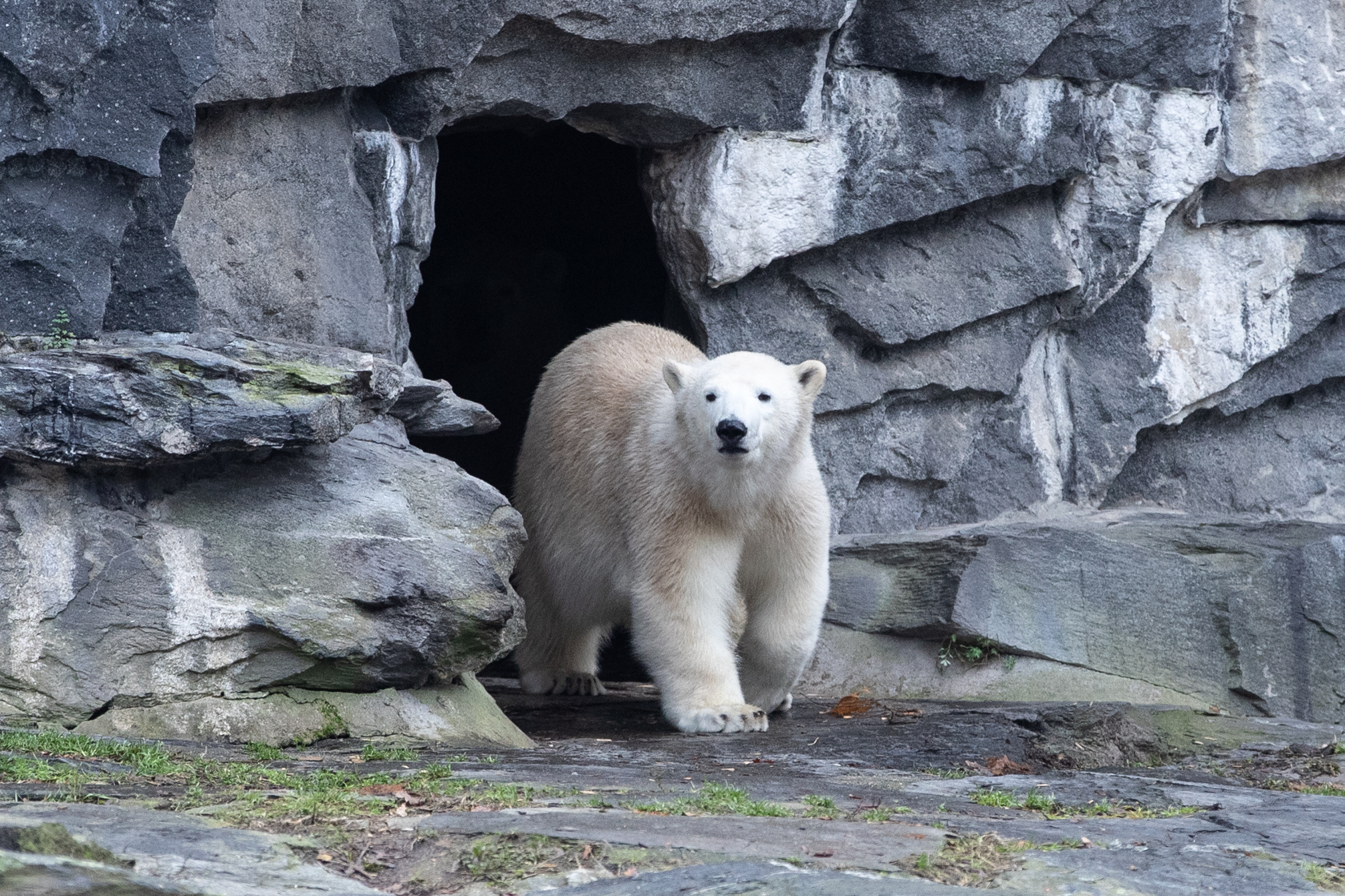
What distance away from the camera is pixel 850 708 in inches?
243

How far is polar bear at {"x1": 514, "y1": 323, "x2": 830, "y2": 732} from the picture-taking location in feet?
18.0

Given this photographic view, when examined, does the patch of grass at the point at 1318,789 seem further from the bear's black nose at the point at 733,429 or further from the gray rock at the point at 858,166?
the gray rock at the point at 858,166

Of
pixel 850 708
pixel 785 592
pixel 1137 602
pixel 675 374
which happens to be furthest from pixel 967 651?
pixel 675 374

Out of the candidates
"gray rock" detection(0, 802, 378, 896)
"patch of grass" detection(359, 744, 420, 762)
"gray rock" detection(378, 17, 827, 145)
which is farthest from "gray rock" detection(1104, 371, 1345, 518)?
"gray rock" detection(0, 802, 378, 896)

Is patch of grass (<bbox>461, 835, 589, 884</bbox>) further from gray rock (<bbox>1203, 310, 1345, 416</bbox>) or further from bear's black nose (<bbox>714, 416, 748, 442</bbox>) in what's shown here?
gray rock (<bbox>1203, 310, 1345, 416</bbox>)

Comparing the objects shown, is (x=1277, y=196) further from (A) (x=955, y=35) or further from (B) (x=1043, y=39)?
(A) (x=955, y=35)

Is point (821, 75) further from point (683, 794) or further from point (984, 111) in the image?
point (683, 794)

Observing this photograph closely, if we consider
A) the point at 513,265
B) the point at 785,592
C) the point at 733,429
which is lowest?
the point at 785,592

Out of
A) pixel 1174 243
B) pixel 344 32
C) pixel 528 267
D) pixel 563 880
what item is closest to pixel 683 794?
pixel 563 880

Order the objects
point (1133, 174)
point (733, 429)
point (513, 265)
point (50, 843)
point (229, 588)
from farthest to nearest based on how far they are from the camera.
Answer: point (513, 265) < point (1133, 174) < point (733, 429) < point (229, 588) < point (50, 843)

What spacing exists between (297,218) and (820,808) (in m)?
3.83

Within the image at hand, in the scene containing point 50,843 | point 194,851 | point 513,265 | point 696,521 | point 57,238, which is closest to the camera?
point 50,843

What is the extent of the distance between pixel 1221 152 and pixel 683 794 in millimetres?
5844

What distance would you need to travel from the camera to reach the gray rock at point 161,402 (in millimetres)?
4465
